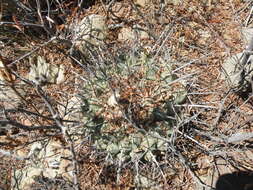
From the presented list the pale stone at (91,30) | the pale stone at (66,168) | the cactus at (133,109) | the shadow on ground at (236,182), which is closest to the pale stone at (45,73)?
the pale stone at (91,30)

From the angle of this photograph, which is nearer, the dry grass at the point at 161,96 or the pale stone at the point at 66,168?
the dry grass at the point at 161,96

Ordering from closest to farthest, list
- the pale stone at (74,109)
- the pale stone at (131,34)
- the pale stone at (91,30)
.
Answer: the pale stone at (74,109), the pale stone at (91,30), the pale stone at (131,34)

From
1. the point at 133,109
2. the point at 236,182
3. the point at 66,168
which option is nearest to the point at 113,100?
the point at 133,109

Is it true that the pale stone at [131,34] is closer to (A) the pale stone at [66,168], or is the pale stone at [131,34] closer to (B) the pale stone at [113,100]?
(B) the pale stone at [113,100]

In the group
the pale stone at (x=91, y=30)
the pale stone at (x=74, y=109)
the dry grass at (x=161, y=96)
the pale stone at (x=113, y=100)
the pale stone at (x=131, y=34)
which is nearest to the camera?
the pale stone at (x=113, y=100)

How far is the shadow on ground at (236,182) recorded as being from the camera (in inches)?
107

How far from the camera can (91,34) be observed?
3.22 meters

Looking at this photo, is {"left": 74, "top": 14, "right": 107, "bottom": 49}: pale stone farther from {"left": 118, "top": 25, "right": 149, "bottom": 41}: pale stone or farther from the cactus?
the cactus

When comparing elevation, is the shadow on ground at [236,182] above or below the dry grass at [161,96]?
below

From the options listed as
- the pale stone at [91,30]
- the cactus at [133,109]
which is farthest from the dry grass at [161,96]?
the pale stone at [91,30]

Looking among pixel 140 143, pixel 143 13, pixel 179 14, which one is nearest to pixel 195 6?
pixel 179 14

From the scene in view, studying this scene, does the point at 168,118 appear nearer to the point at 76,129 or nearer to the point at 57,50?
the point at 76,129

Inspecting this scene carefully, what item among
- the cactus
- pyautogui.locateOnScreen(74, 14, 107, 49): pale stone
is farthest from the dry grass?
pyautogui.locateOnScreen(74, 14, 107, 49): pale stone

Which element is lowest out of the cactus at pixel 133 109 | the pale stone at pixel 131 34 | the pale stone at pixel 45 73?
the cactus at pixel 133 109
